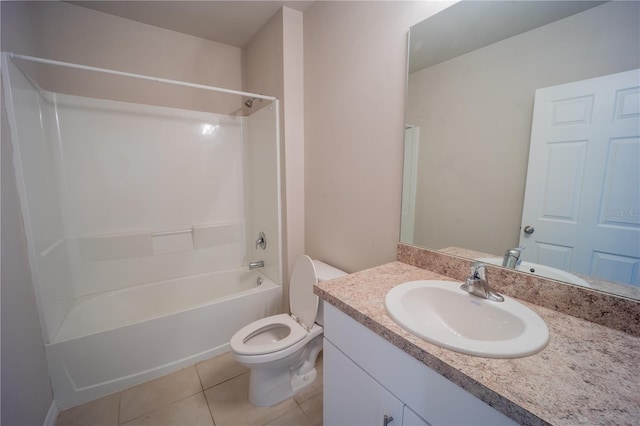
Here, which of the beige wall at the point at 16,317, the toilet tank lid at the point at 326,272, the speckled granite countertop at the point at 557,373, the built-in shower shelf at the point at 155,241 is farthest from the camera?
the built-in shower shelf at the point at 155,241

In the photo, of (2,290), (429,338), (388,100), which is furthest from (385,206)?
(2,290)

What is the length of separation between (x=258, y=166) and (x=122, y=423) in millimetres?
1945

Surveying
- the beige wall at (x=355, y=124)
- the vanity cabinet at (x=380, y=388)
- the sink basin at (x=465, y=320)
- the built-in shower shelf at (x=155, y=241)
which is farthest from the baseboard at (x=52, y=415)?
the sink basin at (x=465, y=320)

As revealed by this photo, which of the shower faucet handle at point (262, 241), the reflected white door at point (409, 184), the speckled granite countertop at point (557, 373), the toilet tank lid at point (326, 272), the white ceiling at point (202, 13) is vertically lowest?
the toilet tank lid at point (326, 272)

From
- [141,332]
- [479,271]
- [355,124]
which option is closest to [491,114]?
[479,271]

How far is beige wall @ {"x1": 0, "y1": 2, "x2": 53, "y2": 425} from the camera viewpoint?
3.57 ft

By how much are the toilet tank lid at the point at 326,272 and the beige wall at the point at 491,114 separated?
0.60 metres

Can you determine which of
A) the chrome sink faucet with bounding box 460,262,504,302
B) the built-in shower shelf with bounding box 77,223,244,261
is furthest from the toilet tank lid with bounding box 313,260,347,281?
the built-in shower shelf with bounding box 77,223,244,261

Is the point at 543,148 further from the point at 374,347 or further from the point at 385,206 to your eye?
the point at 374,347

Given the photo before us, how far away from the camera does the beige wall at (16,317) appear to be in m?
1.09

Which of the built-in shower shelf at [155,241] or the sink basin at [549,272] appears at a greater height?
the sink basin at [549,272]

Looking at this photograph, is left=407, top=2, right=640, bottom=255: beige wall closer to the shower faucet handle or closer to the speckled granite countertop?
the speckled granite countertop

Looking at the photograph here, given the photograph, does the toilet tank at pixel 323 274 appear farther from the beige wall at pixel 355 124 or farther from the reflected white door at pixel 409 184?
the reflected white door at pixel 409 184

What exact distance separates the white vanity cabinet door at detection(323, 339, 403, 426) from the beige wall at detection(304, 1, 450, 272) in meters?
0.63
